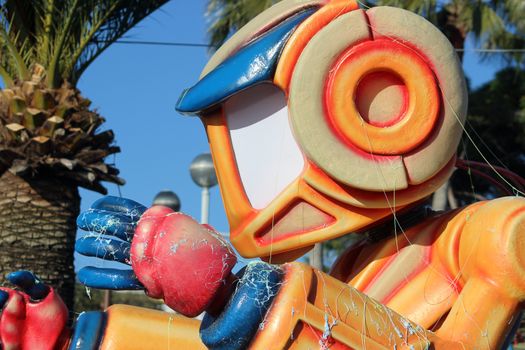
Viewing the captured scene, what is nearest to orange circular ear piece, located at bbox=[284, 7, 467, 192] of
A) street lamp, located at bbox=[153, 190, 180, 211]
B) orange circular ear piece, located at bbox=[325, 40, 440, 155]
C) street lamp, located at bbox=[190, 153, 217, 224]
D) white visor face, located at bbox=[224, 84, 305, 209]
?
orange circular ear piece, located at bbox=[325, 40, 440, 155]

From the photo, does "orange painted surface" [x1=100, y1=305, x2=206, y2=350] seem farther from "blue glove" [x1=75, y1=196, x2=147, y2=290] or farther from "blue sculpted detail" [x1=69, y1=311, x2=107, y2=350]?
"blue glove" [x1=75, y1=196, x2=147, y2=290]

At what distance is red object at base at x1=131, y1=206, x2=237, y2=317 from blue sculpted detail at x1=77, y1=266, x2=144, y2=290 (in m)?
0.09

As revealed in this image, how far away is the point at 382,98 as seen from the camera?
9.67 ft

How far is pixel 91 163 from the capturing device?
5.67 meters

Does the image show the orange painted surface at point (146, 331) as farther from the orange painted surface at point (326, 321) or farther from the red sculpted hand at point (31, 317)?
the orange painted surface at point (326, 321)

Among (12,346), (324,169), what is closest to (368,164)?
(324,169)

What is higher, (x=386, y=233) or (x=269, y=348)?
(x=386, y=233)

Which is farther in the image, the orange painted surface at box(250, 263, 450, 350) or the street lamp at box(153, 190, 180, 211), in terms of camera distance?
the street lamp at box(153, 190, 180, 211)

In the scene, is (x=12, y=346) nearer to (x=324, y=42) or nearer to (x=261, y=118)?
(x=261, y=118)

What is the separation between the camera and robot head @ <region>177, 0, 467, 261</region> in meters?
2.86

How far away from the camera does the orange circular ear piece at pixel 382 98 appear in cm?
286

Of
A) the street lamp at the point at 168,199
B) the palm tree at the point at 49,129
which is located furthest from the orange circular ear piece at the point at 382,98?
the street lamp at the point at 168,199

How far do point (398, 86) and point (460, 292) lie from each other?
732 mm

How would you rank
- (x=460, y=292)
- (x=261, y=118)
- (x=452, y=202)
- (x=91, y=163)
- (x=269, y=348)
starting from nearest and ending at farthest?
(x=269, y=348) → (x=460, y=292) → (x=261, y=118) → (x=91, y=163) → (x=452, y=202)
